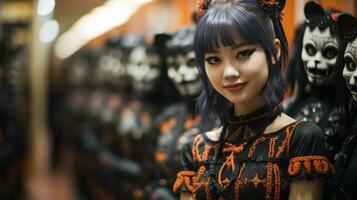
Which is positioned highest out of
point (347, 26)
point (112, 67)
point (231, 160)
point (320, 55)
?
point (347, 26)

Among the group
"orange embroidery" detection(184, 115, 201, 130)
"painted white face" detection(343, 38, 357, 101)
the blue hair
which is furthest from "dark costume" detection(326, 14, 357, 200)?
"orange embroidery" detection(184, 115, 201, 130)

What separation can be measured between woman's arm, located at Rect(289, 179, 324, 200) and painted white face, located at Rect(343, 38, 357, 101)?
34 centimetres

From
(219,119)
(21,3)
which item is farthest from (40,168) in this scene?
(219,119)

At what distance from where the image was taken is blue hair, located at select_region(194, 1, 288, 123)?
1.99 m

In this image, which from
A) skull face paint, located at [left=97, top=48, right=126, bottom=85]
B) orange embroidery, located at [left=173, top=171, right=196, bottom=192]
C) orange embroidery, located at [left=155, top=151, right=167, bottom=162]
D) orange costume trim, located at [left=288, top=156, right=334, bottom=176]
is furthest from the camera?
skull face paint, located at [left=97, top=48, right=126, bottom=85]

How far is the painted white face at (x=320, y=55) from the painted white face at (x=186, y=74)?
81 cm

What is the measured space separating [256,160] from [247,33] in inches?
16.2

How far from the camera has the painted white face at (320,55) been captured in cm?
224

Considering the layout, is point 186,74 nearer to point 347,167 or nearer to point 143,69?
point 143,69

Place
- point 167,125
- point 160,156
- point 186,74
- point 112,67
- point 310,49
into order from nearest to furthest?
1. point 310,49
2. point 186,74
3. point 160,156
4. point 167,125
5. point 112,67

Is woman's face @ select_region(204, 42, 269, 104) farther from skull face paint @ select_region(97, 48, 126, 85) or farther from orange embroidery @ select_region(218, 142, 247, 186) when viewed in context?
skull face paint @ select_region(97, 48, 126, 85)

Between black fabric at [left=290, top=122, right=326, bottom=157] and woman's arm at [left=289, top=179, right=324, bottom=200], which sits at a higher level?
black fabric at [left=290, top=122, right=326, bottom=157]

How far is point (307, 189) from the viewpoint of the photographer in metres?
1.89

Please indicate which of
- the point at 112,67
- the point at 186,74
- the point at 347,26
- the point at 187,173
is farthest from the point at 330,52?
the point at 112,67
